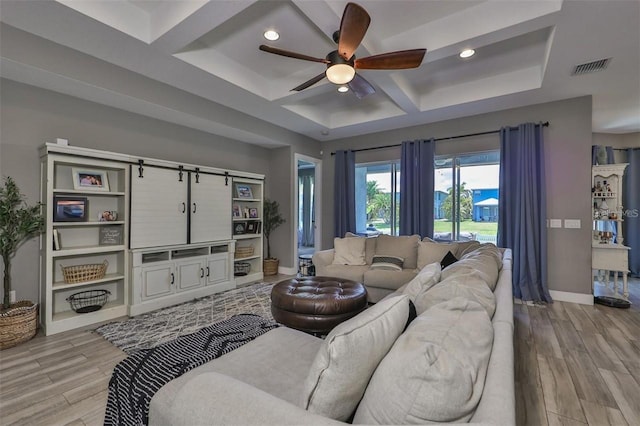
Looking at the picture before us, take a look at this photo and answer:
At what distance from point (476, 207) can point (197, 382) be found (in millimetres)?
4813

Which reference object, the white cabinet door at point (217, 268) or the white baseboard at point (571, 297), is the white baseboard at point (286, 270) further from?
the white baseboard at point (571, 297)

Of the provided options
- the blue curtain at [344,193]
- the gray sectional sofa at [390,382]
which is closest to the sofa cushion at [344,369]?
the gray sectional sofa at [390,382]

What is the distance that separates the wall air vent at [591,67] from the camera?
2998 mm

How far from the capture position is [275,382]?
133cm

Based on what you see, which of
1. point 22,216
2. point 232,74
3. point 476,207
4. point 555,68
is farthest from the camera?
point 476,207

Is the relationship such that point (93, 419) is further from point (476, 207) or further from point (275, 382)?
point (476, 207)

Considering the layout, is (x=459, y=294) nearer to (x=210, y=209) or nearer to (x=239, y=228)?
(x=210, y=209)

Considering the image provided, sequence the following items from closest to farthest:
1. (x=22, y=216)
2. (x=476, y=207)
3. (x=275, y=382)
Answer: (x=275, y=382) < (x=22, y=216) < (x=476, y=207)

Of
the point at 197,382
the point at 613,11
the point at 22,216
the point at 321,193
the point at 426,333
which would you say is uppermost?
the point at 613,11

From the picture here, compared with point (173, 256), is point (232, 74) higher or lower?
higher

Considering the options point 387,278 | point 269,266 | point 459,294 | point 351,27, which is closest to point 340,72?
point 351,27

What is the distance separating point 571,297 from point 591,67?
9.33 ft

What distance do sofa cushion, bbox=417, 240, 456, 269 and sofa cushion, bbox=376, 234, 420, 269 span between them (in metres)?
0.10

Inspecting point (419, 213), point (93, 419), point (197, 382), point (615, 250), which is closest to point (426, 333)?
point (197, 382)
